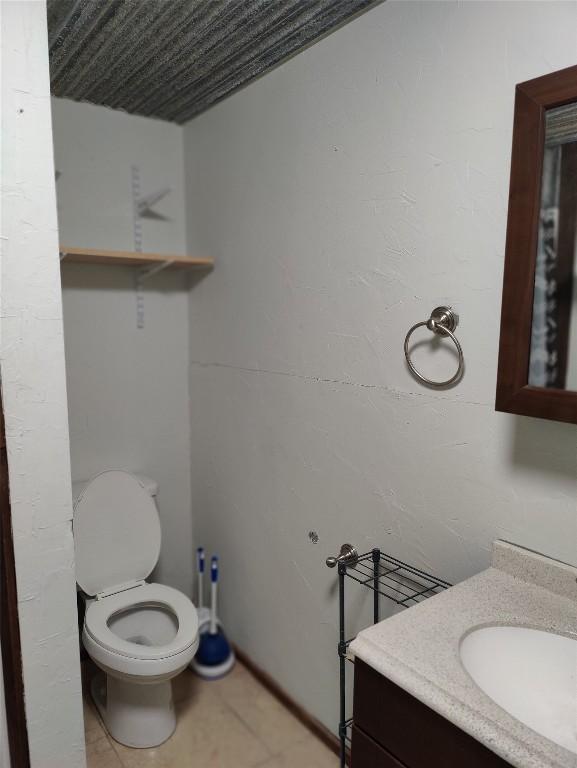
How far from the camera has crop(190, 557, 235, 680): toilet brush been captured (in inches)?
94.3

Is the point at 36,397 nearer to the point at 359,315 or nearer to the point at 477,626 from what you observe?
the point at 359,315

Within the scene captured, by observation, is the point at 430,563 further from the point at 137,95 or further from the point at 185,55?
the point at 137,95

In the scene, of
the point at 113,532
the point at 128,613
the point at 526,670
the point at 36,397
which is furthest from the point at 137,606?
the point at 526,670

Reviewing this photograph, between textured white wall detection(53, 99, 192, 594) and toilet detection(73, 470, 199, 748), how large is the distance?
0.25 metres

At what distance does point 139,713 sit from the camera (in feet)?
6.61

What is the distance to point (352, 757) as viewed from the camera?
1.18 meters

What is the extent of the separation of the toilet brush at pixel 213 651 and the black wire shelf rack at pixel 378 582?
2.73 ft

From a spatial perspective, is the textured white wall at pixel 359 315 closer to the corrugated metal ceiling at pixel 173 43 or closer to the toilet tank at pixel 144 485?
the corrugated metal ceiling at pixel 173 43

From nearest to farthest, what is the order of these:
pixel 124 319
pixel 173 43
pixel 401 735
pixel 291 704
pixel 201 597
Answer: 1. pixel 401 735
2. pixel 173 43
3. pixel 291 704
4. pixel 124 319
5. pixel 201 597

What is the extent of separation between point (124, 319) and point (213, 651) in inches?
58.5

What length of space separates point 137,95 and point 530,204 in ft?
5.59

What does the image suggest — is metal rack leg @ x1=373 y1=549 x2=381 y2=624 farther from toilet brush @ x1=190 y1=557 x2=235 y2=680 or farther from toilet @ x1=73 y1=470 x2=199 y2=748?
toilet brush @ x1=190 y1=557 x2=235 y2=680

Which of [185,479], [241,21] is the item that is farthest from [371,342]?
[185,479]

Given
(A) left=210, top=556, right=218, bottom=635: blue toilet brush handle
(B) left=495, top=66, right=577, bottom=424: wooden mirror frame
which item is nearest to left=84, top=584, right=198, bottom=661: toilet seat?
(A) left=210, top=556, right=218, bottom=635: blue toilet brush handle
